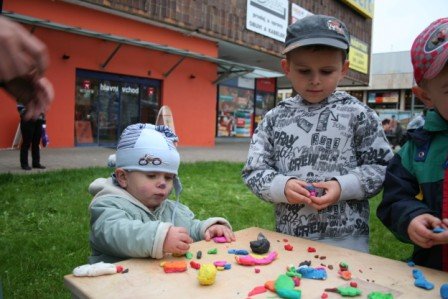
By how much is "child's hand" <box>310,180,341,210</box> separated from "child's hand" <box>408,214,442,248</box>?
1.13ft

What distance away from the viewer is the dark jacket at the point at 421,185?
1.54m

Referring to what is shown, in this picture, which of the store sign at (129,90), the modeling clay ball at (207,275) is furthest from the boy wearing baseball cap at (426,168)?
the store sign at (129,90)

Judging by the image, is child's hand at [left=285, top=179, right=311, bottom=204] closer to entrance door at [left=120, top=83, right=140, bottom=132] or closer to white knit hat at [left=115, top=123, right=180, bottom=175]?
white knit hat at [left=115, top=123, right=180, bottom=175]

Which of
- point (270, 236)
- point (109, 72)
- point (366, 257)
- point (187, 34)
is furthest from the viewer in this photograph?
point (187, 34)

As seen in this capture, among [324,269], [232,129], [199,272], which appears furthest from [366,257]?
[232,129]

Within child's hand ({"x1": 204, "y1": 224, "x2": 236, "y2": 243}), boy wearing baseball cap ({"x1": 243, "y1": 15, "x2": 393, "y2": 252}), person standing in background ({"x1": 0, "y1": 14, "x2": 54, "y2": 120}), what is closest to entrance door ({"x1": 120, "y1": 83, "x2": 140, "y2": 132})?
boy wearing baseball cap ({"x1": 243, "y1": 15, "x2": 393, "y2": 252})

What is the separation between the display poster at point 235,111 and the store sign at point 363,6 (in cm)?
646

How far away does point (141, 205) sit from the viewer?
6.02 feet

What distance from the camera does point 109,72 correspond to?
1202 centimetres

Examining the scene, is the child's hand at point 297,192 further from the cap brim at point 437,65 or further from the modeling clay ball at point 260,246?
the cap brim at point 437,65

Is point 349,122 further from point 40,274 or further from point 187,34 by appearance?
point 187,34

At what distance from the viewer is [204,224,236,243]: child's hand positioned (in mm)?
1757

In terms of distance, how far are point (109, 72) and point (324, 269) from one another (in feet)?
37.7

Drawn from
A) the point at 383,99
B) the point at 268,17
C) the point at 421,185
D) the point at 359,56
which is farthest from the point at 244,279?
the point at 383,99
